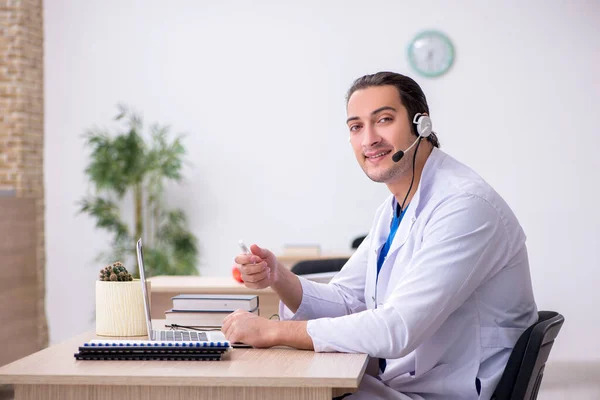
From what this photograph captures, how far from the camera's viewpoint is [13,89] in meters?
6.06

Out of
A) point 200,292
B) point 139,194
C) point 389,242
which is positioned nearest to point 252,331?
point 389,242

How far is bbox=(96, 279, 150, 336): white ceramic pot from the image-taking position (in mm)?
1970

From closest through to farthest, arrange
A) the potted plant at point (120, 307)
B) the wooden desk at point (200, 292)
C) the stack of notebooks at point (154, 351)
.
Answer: the stack of notebooks at point (154, 351)
the potted plant at point (120, 307)
the wooden desk at point (200, 292)

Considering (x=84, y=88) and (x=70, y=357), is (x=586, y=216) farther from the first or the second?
(x=70, y=357)

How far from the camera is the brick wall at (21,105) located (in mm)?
6020

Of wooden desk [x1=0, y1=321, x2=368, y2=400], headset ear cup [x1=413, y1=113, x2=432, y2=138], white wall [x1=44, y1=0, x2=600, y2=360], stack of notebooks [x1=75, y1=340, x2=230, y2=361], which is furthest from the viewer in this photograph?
white wall [x1=44, y1=0, x2=600, y2=360]

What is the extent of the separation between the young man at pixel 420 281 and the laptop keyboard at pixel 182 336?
Result: 0.07m

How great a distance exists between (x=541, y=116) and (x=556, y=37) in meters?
0.64

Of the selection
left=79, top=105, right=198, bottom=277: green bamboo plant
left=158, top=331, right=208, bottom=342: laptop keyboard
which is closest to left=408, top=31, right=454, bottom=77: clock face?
left=79, top=105, right=198, bottom=277: green bamboo plant

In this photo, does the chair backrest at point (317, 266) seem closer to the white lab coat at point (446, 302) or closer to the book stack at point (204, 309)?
the book stack at point (204, 309)

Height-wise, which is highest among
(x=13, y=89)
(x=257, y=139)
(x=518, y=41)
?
(x=518, y=41)

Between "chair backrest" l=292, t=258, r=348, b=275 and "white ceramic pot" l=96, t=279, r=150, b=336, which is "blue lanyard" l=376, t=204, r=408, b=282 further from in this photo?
"chair backrest" l=292, t=258, r=348, b=275

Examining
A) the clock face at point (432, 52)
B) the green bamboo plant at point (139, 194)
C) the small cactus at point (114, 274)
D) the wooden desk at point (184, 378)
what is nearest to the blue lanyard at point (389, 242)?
the wooden desk at point (184, 378)

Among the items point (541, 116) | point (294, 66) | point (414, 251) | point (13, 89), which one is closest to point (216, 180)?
point (294, 66)
